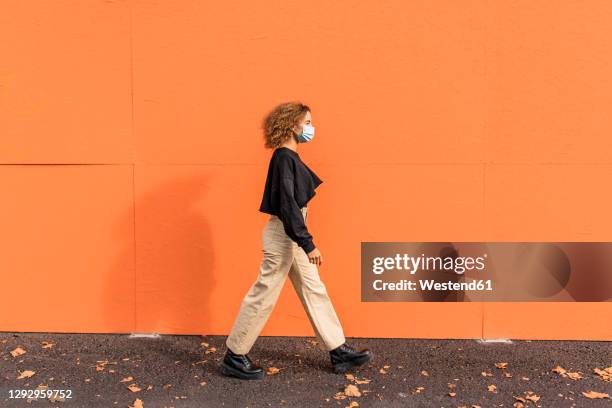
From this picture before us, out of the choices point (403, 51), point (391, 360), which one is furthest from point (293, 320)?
point (403, 51)

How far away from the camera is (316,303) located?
4.10 meters

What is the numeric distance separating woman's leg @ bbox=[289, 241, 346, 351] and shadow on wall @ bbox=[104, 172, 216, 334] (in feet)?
3.26

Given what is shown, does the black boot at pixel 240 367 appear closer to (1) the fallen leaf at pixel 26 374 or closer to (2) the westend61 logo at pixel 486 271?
(2) the westend61 logo at pixel 486 271

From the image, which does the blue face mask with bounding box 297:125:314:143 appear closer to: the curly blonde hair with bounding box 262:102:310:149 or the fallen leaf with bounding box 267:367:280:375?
the curly blonde hair with bounding box 262:102:310:149

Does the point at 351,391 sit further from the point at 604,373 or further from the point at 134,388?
the point at 604,373

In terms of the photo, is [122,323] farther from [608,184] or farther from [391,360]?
[608,184]

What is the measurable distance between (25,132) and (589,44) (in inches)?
177

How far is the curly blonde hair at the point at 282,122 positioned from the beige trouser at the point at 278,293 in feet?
1.63

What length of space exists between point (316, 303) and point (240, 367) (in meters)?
0.68

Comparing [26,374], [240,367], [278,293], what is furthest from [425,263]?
[26,374]

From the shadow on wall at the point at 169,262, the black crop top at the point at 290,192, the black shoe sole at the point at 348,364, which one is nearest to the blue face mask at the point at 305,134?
the black crop top at the point at 290,192

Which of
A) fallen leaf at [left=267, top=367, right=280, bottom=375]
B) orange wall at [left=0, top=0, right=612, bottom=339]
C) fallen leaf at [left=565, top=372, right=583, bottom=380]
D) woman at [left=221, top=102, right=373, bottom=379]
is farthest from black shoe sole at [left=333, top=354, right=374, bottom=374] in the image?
fallen leaf at [left=565, top=372, right=583, bottom=380]

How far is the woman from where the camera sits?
12.6ft

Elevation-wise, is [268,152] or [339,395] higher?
[268,152]
